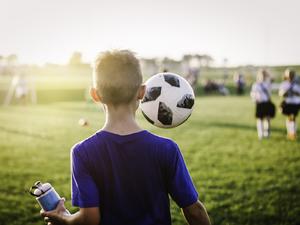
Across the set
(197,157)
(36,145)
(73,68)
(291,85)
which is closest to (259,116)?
(291,85)

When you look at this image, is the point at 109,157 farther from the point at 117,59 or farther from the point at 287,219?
the point at 287,219

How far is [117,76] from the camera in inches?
78.4

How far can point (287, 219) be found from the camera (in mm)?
4953

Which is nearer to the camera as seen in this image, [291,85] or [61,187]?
[61,187]

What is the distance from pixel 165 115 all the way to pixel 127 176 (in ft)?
5.09

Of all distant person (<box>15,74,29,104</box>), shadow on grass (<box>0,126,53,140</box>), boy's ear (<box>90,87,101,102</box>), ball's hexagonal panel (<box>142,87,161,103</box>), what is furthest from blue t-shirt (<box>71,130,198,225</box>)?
distant person (<box>15,74,29,104</box>)

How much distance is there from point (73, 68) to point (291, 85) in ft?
249

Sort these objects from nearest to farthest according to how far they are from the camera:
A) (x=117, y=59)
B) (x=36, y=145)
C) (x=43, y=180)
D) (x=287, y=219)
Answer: (x=117, y=59)
(x=287, y=219)
(x=43, y=180)
(x=36, y=145)

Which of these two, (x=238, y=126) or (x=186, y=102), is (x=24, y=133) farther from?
(x=186, y=102)

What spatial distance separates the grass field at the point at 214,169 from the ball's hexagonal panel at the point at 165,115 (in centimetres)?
206

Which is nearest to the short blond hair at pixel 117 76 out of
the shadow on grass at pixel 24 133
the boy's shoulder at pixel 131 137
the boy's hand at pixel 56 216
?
the boy's shoulder at pixel 131 137

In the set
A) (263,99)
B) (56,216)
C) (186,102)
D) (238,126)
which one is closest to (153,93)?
(186,102)

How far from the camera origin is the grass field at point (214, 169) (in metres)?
5.27

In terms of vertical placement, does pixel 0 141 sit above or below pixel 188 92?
below
